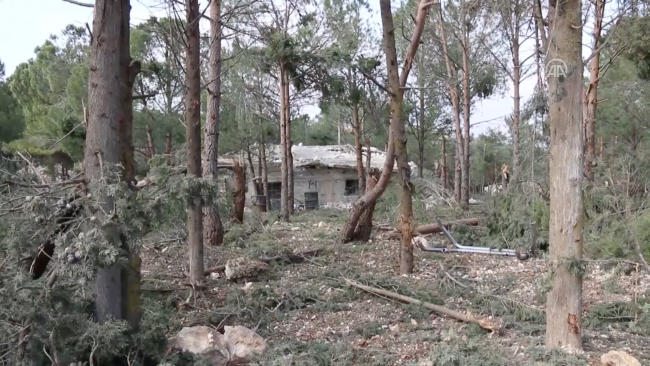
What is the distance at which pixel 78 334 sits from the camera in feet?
10.7

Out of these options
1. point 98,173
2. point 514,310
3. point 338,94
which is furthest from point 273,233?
point 98,173

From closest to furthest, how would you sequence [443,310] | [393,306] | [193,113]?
[443,310], [393,306], [193,113]

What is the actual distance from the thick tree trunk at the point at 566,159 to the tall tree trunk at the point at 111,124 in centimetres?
284

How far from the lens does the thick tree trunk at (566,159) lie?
3494 mm

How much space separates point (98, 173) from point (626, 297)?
490 cm

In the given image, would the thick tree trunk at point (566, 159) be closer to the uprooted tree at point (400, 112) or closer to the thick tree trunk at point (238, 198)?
the uprooted tree at point (400, 112)

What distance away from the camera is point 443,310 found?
4867 mm

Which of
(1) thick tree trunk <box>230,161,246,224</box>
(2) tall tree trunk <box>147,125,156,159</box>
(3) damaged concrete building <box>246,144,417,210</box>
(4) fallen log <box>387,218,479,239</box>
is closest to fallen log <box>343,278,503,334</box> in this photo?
(4) fallen log <box>387,218,479,239</box>

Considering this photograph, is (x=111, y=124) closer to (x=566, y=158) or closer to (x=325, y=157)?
(x=566, y=158)

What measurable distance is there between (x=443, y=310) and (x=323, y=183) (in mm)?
19200

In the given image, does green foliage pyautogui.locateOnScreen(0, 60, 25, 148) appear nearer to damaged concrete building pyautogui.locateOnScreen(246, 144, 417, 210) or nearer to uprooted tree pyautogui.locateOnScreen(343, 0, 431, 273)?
damaged concrete building pyautogui.locateOnScreen(246, 144, 417, 210)

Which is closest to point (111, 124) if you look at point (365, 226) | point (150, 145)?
point (365, 226)

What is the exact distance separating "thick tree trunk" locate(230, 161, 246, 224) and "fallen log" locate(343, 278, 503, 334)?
471 centimetres

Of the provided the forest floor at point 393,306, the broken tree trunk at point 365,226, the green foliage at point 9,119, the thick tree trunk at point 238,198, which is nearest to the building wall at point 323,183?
the green foliage at point 9,119
